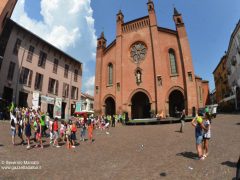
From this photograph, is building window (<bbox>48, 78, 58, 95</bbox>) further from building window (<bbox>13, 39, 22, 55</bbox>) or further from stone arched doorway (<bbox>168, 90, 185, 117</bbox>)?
stone arched doorway (<bbox>168, 90, 185, 117</bbox>)

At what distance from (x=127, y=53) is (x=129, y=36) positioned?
3.11 metres

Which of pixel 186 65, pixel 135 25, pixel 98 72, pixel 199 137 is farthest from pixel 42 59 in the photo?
pixel 199 137

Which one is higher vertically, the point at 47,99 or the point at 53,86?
the point at 53,86

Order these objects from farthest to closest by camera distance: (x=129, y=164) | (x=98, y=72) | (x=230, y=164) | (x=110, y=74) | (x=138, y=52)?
(x=98, y=72)
(x=110, y=74)
(x=138, y=52)
(x=129, y=164)
(x=230, y=164)

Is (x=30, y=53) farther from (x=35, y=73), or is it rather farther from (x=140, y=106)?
(x=140, y=106)

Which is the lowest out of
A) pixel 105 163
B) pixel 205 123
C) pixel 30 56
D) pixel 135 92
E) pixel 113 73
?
pixel 105 163

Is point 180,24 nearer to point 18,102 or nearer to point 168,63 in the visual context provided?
point 168,63

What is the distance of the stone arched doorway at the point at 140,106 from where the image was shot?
98.4 ft

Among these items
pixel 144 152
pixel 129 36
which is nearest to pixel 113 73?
A: pixel 129 36

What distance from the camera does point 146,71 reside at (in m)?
27.9

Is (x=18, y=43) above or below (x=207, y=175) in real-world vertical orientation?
above

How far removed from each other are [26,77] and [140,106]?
1834 cm

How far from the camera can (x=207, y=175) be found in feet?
A: 16.3

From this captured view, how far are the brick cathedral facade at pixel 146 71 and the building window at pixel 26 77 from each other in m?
10.4
